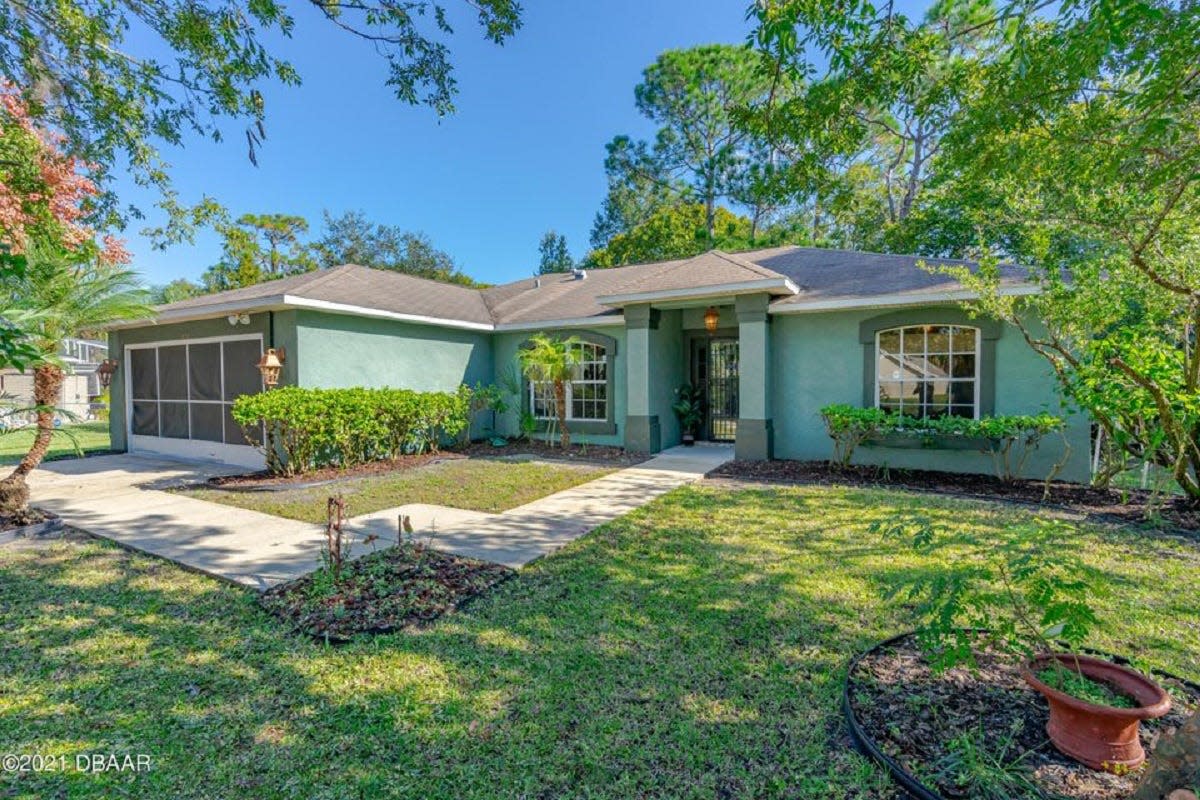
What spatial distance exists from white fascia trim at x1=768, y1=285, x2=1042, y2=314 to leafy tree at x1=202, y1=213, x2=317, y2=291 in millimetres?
28869

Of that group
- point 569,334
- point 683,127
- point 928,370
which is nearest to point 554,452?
point 569,334

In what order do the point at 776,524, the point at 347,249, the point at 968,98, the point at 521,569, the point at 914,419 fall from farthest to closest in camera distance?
the point at 347,249 → the point at 914,419 → the point at 776,524 → the point at 521,569 → the point at 968,98

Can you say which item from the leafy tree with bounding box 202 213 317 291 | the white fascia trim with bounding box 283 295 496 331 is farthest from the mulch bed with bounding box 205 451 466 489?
the leafy tree with bounding box 202 213 317 291

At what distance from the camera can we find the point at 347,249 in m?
34.2

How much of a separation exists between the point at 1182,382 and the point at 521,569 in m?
6.80

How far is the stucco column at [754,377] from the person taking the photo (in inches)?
375

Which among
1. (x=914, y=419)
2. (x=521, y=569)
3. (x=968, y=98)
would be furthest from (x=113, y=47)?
(x=914, y=419)

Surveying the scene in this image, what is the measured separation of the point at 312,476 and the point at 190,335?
4902 millimetres

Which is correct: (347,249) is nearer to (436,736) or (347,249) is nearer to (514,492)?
(514,492)

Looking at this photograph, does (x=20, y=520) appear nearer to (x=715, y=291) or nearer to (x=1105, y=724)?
(x=1105, y=724)

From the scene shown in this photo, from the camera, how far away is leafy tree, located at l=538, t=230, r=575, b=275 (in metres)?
37.1

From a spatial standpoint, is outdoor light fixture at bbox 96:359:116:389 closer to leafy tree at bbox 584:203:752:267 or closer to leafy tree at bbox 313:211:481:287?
leafy tree at bbox 584:203:752:267

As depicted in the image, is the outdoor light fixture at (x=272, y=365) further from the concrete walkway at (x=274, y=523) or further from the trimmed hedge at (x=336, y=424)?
the concrete walkway at (x=274, y=523)

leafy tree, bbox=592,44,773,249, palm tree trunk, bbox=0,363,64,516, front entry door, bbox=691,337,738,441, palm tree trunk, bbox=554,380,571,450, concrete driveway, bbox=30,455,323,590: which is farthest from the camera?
leafy tree, bbox=592,44,773,249
